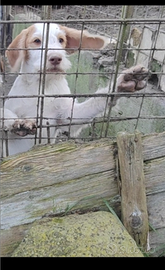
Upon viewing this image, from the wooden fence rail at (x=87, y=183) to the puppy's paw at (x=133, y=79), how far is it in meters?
0.40

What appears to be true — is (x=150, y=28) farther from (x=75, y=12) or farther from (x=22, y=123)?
(x=75, y=12)

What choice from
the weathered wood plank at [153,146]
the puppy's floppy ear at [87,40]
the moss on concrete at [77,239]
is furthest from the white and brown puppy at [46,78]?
the moss on concrete at [77,239]

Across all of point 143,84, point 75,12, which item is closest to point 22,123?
point 143,84

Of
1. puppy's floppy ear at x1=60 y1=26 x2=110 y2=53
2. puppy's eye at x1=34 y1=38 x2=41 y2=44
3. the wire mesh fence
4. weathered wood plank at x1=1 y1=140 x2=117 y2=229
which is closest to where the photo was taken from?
weathered wood plank at x1=1 y1=140 x2=117 y2=229

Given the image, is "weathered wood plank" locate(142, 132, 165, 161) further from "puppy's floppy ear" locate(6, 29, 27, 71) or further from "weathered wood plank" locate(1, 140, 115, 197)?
"puppy's floppy ear" locate(6, 29, 27, 71)

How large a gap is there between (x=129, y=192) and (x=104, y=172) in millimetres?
156

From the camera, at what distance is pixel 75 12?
5.26m

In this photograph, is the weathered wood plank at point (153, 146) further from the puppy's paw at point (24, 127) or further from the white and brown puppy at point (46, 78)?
the white and brown puppy at point (46, 78)

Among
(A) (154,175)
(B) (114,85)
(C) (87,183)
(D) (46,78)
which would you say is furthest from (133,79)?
(D) (46,78)

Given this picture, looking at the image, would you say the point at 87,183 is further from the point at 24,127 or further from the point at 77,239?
the point at 24,127

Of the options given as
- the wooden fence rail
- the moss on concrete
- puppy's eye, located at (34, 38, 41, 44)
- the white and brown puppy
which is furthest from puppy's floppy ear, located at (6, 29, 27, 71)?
the moss on concrete

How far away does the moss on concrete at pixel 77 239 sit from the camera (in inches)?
60.6

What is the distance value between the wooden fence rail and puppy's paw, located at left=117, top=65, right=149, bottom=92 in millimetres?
405

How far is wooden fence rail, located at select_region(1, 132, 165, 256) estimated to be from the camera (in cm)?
166
